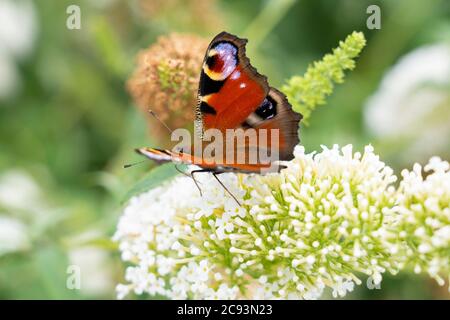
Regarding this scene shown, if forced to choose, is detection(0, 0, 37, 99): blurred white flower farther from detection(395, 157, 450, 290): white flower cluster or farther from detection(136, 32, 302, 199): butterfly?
detection(395, 157, 450, 290): white flower cluster

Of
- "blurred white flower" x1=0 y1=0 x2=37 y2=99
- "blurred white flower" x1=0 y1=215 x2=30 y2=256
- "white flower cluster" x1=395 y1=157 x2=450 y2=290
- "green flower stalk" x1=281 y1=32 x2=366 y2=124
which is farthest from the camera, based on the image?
"blurred white flower" x1=0 y1=0 x2=37 y2=99

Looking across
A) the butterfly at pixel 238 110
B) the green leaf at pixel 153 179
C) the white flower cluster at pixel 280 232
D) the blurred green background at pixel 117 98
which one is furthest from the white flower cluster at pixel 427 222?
the blurred green background at pixel 117 98

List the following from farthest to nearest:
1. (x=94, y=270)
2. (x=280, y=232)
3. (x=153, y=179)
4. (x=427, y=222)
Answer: (x=94, y=270)
(x=153, y=179)
(x=280, y=232)
(x=427, y=222)

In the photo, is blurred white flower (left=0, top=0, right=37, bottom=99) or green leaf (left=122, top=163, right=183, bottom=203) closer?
green leaf (left=122, top=163, right=183, bottom=203)

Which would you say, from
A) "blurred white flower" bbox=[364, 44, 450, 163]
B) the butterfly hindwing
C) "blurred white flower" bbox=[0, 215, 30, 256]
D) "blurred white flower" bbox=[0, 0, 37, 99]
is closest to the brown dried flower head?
the butterfly hindwing

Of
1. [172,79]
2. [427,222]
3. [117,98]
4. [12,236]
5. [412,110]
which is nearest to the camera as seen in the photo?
[427,222]

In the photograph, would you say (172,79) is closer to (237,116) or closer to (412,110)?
(237,116)

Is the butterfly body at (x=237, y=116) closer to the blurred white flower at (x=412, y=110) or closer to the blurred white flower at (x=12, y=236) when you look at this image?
the blurred white flower at (x=12, y=236)

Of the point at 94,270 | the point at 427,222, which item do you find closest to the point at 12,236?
the point at 94,270
